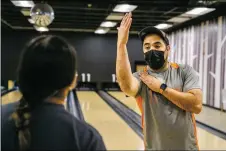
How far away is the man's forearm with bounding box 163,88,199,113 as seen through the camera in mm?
1016

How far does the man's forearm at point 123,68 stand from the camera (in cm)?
98

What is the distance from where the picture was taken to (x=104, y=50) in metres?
10.5

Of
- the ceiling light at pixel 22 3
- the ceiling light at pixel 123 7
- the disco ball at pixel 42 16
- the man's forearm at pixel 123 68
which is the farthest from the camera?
the ceiling light at pixel 22 3

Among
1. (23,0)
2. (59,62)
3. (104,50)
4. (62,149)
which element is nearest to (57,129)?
(62,149)

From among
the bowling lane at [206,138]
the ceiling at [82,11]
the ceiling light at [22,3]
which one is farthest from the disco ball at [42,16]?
the ceiling light at [22,3]

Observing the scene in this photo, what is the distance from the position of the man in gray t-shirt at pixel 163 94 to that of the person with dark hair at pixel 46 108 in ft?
1.09

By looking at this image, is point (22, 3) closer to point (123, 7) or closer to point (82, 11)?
point (82, 11)

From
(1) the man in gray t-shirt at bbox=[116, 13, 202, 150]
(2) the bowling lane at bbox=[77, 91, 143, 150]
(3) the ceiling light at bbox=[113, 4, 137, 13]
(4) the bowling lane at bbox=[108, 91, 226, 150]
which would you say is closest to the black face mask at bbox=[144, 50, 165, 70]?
(1) the man in gray t-shirt at bbox=[116, 13, 202, 150]

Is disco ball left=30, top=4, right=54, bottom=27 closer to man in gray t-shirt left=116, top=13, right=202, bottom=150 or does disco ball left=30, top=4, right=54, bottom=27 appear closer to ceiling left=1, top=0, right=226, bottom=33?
ceiling left=1, top=0, right=226, bottom=33

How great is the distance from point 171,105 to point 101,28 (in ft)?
25.9

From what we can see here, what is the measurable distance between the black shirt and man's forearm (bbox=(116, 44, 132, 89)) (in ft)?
1.07

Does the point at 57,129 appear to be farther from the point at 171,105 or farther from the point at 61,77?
the point at 171,105

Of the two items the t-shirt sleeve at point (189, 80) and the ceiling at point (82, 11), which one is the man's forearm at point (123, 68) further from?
the ceiling at point (82, 11)

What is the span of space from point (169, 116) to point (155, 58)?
0.21 m
